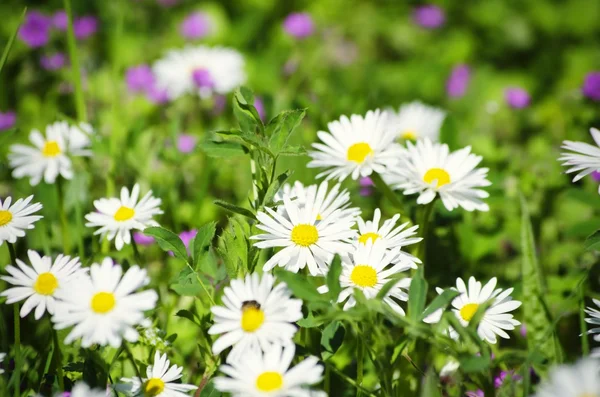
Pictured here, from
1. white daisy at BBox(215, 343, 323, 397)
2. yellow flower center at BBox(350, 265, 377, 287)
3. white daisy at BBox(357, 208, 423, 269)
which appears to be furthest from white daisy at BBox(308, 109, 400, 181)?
white daisy at BBox(215, 343, 323, 397)

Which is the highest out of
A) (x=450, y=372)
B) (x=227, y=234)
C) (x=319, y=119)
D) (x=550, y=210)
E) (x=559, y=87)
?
(x=559, y=87)

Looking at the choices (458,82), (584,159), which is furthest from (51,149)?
(458,82)

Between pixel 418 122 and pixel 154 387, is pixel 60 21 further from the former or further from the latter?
pixel 154 387

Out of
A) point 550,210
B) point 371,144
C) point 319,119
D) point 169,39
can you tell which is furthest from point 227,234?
point 169,39

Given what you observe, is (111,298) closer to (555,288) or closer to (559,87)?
(555,288)

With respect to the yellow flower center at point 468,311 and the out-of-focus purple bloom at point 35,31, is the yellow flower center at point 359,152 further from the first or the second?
the out-of-focus purple bloom at point 35,31

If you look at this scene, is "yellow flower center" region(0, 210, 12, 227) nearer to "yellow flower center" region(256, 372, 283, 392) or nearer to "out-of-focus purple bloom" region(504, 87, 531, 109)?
"yellow flower center" region(256, 372, 283, 392)
